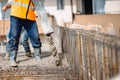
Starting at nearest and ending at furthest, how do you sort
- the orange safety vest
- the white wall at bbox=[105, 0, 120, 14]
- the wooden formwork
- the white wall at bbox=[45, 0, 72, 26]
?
the wooden formwork
the orange safety vest
the white wall at bbox=[45, 0, 72, 26]
the white wall at bbox=[105, 0, 120, 14]

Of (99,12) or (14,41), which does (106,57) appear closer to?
(14,41)

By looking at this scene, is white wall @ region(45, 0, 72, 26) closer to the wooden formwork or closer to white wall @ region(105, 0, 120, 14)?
white wall @ region(105, 0, 120, 14)

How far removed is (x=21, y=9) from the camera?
9.49 m

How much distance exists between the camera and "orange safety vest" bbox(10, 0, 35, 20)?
9.45m

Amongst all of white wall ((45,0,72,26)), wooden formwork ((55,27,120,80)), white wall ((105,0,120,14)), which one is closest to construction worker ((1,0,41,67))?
wooden formwork ((55,27,120,80))

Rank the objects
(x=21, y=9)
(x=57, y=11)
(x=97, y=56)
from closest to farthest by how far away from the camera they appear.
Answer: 1. (x=97, y=56)
2. (x=21, y=9)
3. (x=57, y=11)

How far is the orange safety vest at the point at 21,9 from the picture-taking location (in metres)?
9.45

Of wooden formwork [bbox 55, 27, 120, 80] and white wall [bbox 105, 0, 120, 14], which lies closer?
wooden formwork [bbox 55, 27, 120, 80]

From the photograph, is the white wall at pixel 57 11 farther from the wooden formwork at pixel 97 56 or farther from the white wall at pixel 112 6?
the wooden formwork at pixel 97 56

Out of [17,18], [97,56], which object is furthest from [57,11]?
[97,56]

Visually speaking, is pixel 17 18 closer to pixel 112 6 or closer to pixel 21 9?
pixel 21 9

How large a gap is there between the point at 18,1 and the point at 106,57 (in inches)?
212

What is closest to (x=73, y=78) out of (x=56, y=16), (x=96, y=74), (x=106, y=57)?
(x=96, y=74)

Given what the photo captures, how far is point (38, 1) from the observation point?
983 cm
